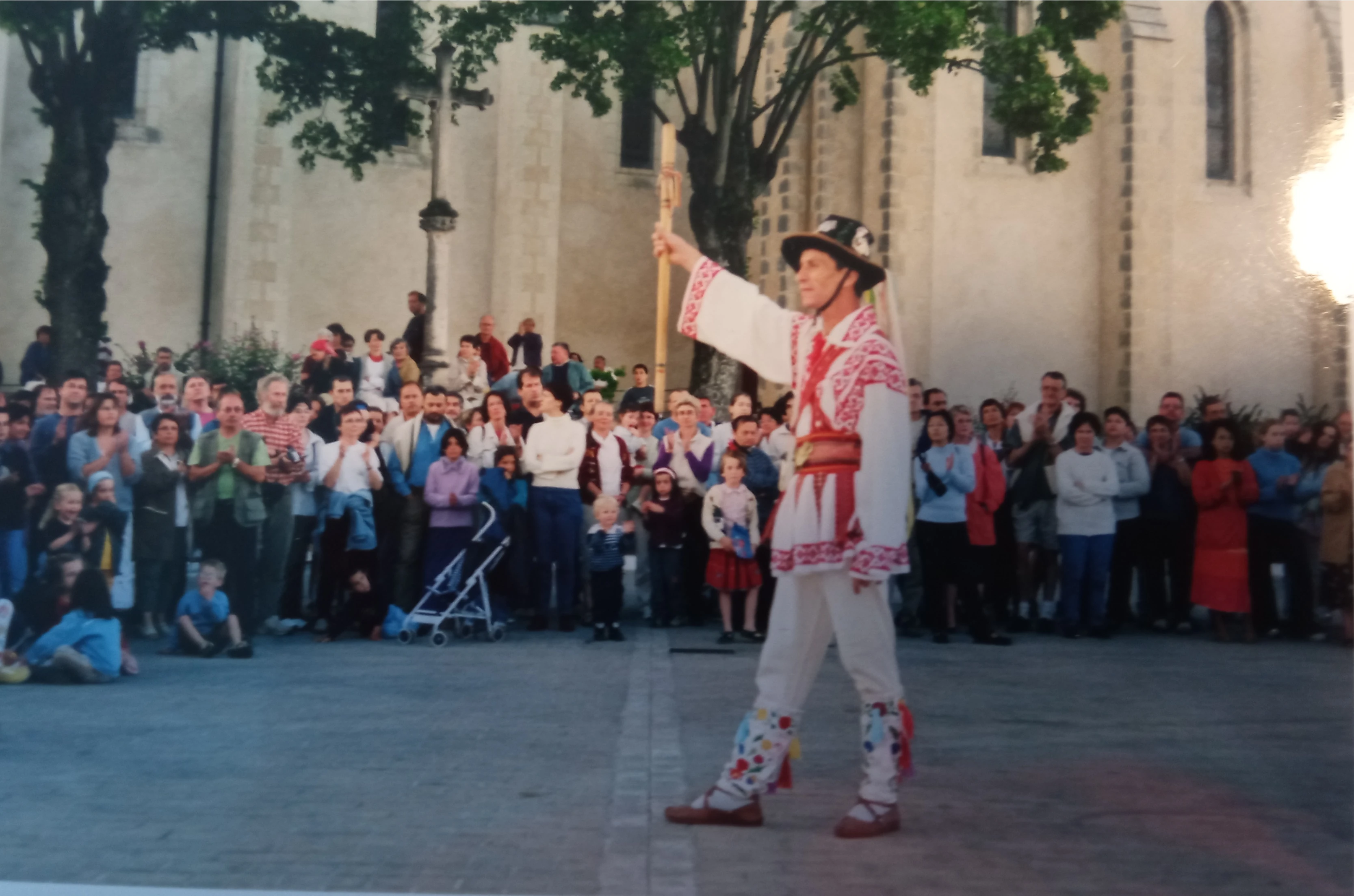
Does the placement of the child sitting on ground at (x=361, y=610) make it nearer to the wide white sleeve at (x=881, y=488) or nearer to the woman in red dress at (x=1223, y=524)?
the wide white sleeve at (x=881, y=488)

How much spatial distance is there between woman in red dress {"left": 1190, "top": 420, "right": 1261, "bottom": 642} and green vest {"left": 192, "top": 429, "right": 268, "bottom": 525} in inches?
164

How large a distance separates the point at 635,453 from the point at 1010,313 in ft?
6.85

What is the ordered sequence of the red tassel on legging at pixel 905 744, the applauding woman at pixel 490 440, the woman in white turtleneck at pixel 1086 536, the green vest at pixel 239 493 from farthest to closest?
the applauding woman at pixel 490 440
the green vest at pixel 239 493
the woman in white turtleneck at pixel 1086 536
the red tassel on legging at pixel 905 744

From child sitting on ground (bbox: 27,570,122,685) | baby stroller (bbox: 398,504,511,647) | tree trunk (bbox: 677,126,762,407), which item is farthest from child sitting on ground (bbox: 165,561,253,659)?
tree trunk (bbox: 677,126,762,407)

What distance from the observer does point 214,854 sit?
391cm

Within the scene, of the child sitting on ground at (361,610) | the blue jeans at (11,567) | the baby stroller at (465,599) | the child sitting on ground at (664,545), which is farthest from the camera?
the baby stroller at (465,599)

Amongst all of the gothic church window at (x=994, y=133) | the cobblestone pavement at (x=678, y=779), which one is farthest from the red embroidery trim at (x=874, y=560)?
the gothic church window at (x=994, y=133)

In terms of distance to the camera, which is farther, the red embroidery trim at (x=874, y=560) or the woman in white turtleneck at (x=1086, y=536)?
the woman in white turtleneck at (x=1086, y=536)

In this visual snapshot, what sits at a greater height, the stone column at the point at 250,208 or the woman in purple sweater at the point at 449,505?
the stone column at the point at 250,208

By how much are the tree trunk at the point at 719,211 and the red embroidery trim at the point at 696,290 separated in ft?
1.53

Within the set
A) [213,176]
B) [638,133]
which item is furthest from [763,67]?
[213,176]

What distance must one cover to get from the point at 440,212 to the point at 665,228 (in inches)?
51.8

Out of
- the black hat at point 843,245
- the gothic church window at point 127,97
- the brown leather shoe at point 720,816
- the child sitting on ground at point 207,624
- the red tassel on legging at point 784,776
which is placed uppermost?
the gothic church window at point 127,97

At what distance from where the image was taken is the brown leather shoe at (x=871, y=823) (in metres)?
4.00
